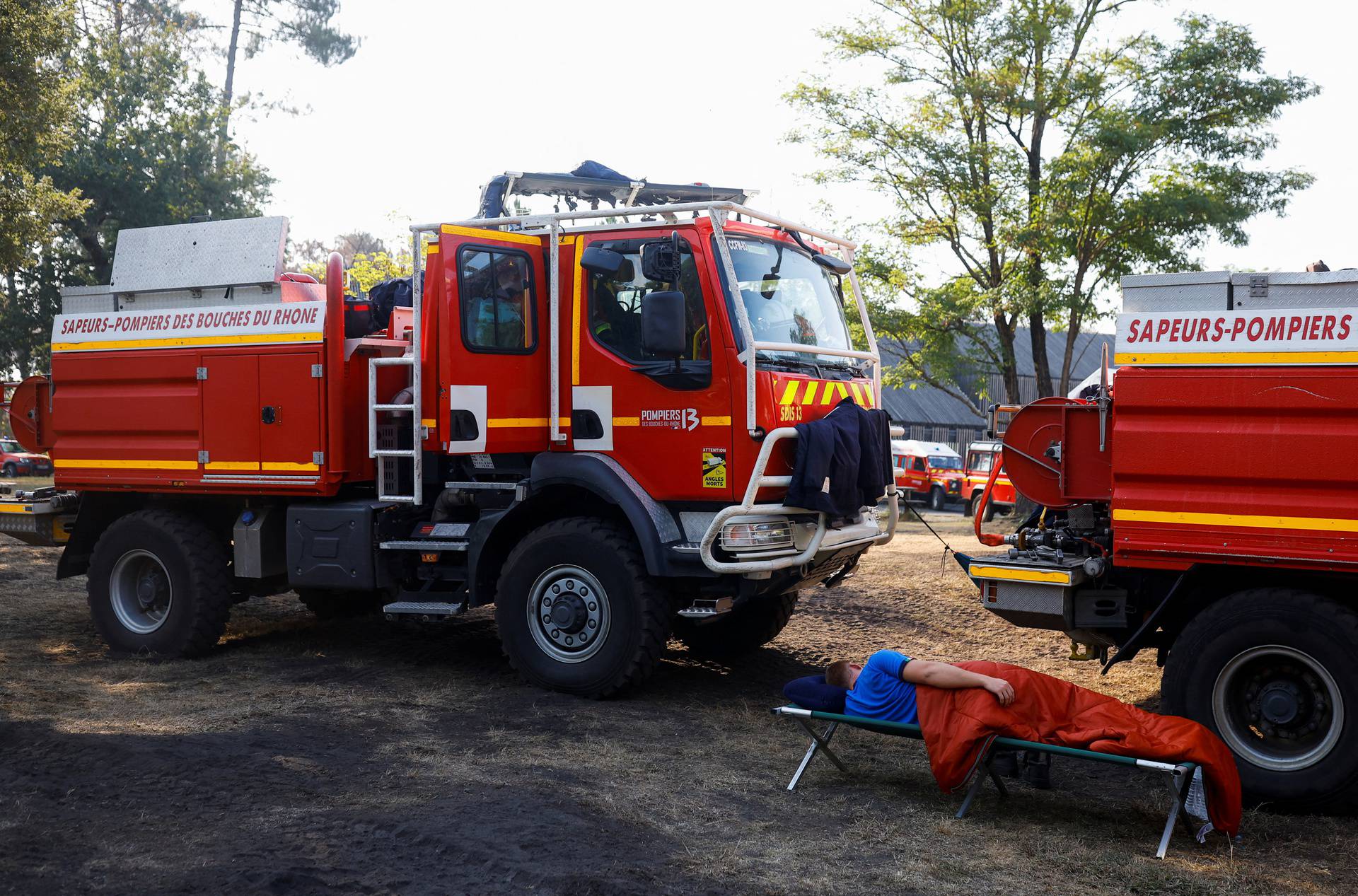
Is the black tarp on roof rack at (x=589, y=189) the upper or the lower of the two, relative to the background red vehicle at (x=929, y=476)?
upper

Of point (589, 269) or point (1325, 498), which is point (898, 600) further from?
point (1325, 498)

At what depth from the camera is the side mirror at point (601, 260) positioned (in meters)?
7.29

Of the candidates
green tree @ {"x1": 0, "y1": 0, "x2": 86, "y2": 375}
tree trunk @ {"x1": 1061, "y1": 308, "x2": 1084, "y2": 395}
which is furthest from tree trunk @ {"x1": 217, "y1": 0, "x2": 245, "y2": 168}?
tree trunk @ {"x1": 1061, "y1": 308, "x2": 1084, "y2": 395}

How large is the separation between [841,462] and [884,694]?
193 centimetres

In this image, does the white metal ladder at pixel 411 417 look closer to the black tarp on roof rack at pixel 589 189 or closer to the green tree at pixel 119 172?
the black tarp on roof rack at pixel 589 189

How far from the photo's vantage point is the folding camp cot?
4812 millimetres

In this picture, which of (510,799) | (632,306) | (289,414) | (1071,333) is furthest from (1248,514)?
(1071,333)

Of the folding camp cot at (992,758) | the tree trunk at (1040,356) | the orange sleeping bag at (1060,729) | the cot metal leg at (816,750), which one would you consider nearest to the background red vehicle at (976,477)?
the tree trunk at (1040,356)

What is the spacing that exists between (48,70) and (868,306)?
11.7 m

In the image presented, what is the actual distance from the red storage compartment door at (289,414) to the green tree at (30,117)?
26.0ft

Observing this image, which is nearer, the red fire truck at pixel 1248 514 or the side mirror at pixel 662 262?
the red fire truck at pixel 1248 514

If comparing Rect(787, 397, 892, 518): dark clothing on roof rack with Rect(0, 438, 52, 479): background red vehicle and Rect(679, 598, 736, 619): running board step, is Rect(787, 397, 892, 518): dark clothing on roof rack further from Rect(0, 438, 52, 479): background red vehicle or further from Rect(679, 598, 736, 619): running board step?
Rect(0, 438, 52, 479): background red vehicle

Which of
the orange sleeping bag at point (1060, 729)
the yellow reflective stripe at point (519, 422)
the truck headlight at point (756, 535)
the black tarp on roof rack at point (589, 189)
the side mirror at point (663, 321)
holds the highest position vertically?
the black tarp on roof rack at point (589, 189)

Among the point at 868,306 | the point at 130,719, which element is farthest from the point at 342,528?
the point at 868,306
